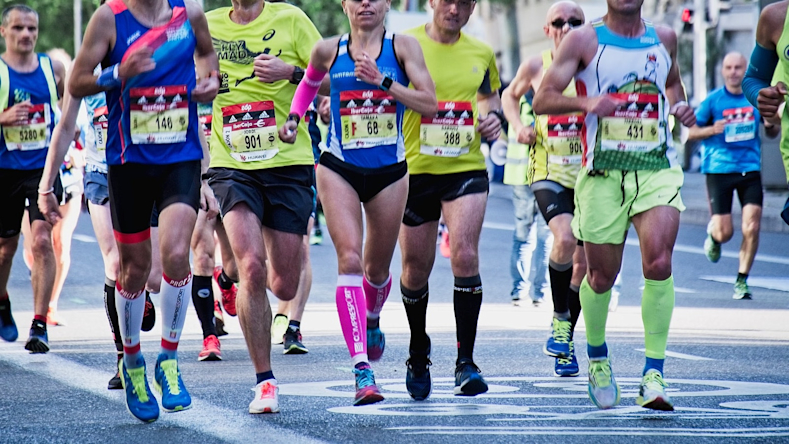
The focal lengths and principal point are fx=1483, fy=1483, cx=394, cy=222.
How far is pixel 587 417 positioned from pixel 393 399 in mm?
1070

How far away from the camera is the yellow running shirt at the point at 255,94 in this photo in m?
7.40

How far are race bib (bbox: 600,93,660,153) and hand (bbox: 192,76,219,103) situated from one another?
5.93 ft

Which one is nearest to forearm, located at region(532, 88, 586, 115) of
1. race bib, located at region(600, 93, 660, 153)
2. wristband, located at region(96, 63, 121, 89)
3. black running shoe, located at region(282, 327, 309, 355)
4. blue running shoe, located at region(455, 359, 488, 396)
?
race bib, located at region(600, 93, 660, 153)

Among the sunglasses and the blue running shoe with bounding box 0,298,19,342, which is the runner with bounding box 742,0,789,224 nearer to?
the sunglasses

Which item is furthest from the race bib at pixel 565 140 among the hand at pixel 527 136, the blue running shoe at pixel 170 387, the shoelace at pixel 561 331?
the blue running shoe at pixel 170 387

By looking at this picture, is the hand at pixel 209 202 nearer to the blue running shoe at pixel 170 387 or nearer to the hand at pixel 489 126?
the blue running shoe at pixel 170 387

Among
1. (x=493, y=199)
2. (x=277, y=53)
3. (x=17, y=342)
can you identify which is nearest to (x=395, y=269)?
(x=17, y=342)

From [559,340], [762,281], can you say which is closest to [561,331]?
[559,340]

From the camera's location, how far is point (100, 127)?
29.3 ft

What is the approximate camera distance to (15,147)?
986 cm

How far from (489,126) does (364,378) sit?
164cm

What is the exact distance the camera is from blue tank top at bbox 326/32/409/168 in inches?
281

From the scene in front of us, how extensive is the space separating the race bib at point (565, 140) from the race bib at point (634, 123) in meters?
2.19

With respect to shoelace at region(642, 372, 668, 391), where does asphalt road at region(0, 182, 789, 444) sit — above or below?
below
